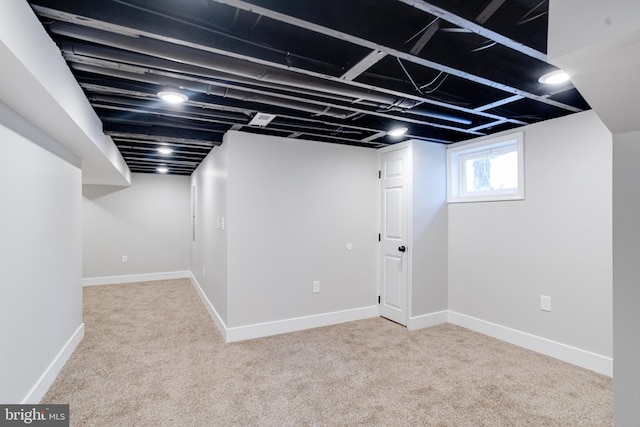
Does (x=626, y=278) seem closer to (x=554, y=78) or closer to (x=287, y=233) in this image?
(x=554, y=78)

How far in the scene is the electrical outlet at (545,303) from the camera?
3.09 m

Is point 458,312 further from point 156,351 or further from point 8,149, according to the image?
point 8,149

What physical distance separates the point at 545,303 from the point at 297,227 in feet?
8.41

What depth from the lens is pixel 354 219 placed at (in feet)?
13.6

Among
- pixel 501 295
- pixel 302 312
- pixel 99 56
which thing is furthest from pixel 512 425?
pixel 99 56

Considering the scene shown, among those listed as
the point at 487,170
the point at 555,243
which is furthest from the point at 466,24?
the point at 487,170

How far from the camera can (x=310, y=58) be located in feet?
6.49

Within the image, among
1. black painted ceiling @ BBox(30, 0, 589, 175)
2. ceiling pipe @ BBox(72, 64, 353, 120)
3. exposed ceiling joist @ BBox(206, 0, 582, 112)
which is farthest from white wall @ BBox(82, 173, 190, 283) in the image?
exposed ceiling joist @ BBox(206, 0, 582, 112)

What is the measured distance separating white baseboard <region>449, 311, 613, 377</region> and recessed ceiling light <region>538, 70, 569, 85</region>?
87.8 inches

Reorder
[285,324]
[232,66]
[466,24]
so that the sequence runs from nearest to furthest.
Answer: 1. [466,24]
2. [232,66]
3. [285,324]

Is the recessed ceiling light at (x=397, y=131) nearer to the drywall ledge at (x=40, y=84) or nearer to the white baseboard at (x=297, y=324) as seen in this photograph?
the white baseboard at (x=297, y=324)

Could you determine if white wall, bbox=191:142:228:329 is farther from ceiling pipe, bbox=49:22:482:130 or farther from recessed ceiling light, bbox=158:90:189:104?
ceiling pipe, bbox=49:22:482:130

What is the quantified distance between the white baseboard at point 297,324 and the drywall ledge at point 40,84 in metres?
2.23

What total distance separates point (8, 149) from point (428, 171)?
368 centimetres
